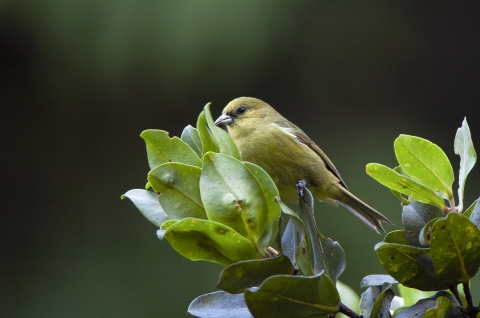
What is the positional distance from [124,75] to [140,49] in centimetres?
31

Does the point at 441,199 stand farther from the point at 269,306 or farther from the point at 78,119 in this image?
the point at 78,119

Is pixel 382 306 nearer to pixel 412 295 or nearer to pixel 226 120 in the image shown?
pixel 412 295

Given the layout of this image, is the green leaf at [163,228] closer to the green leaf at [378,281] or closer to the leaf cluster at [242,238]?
the leaf cluster at [242,238]

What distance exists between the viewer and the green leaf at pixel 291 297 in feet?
2.95

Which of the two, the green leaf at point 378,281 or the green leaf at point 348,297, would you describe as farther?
the green leaf at point 348,297

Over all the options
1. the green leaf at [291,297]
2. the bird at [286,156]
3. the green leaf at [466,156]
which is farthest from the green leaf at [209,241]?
the bird at [286,156]

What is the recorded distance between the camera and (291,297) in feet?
3.01

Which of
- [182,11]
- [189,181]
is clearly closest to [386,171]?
[189,181]

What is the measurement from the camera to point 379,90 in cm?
522

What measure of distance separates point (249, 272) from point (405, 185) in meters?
0.33

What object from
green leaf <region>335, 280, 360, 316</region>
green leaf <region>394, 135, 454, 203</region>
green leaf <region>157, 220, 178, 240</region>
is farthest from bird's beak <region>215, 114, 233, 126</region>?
green leaf <region>157, 220, 178, 240</region>

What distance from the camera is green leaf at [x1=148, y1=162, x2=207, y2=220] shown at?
1098mm

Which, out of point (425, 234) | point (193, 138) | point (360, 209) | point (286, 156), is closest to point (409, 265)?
point (425, 234)

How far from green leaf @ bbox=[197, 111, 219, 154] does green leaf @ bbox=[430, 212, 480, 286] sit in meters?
0.44
